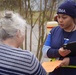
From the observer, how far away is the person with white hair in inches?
100

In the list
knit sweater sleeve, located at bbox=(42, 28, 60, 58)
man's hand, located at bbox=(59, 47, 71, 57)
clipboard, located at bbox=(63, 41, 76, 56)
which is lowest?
knit sweater sleeve, located at bbox=(42, 28, 60, 58)

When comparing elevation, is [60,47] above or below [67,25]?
below

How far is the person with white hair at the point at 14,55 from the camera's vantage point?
2.55m

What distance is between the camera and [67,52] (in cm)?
346

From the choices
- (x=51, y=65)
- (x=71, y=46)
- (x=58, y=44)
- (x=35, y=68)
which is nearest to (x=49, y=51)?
(x=58, y=44)

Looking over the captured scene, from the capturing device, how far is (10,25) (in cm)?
265

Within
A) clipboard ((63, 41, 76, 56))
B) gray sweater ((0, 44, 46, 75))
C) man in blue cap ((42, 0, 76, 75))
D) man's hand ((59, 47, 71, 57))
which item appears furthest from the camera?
man in blue cap ((42, 0, 76, 75))

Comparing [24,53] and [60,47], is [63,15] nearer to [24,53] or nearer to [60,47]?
[60,47]

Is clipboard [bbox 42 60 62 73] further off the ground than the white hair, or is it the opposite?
the white hair

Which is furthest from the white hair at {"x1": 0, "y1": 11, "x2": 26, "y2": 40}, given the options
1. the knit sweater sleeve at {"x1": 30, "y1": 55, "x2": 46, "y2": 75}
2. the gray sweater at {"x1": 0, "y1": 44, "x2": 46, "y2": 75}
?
the knit sweater sleeve at {"x1": 30, "y1": 55, "x2": 46, "y2": 75}

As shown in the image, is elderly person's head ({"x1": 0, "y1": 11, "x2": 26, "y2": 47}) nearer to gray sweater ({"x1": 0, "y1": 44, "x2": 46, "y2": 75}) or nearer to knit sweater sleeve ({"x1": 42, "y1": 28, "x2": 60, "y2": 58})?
gray sweater ({"x1": 0, "y1": 44, "x2": 46, "y2": 75})

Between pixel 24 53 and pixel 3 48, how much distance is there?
18cm

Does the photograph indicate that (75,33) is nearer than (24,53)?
No

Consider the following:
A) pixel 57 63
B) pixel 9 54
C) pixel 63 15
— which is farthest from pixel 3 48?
pixel 63 15
